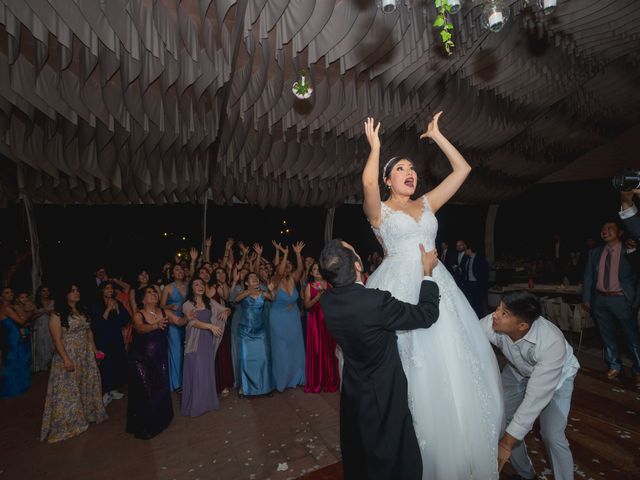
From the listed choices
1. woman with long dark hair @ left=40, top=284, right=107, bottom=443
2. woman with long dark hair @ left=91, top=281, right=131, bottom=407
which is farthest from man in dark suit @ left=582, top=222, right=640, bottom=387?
woman with long dark hair @ left=91, top=281, right=131, bottom=407

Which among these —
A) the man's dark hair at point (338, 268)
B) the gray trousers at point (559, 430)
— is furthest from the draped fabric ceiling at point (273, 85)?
the gray trousers at point (559, 430)

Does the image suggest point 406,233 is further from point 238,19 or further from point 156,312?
point 156,312

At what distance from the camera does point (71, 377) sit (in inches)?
133

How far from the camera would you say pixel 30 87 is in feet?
9.87

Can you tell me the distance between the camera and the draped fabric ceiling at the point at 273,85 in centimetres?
261

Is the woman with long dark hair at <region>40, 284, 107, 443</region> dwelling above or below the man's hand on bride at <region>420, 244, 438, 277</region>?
below

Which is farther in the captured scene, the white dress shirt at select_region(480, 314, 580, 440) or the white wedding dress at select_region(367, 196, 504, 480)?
the white dress shirt at select_region(480, 314, 580, 440)

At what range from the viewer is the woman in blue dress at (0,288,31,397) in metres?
4.38

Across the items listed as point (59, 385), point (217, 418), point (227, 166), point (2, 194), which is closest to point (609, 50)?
point (227, 166)

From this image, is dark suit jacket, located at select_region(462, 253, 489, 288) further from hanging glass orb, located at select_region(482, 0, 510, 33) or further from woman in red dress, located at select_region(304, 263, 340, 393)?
hanging glass orb, located at select_region(482, 0, 510, 33)

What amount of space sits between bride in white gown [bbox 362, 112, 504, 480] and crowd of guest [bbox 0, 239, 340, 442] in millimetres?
2428

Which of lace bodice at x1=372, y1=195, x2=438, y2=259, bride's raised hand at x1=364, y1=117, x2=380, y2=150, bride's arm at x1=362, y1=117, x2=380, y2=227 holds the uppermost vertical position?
bride's raised hand at x1=364, y1=117, x2=380, y2=150

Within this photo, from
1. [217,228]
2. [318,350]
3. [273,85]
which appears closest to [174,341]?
[318,350]

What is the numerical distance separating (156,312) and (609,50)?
A: 18.5ft
